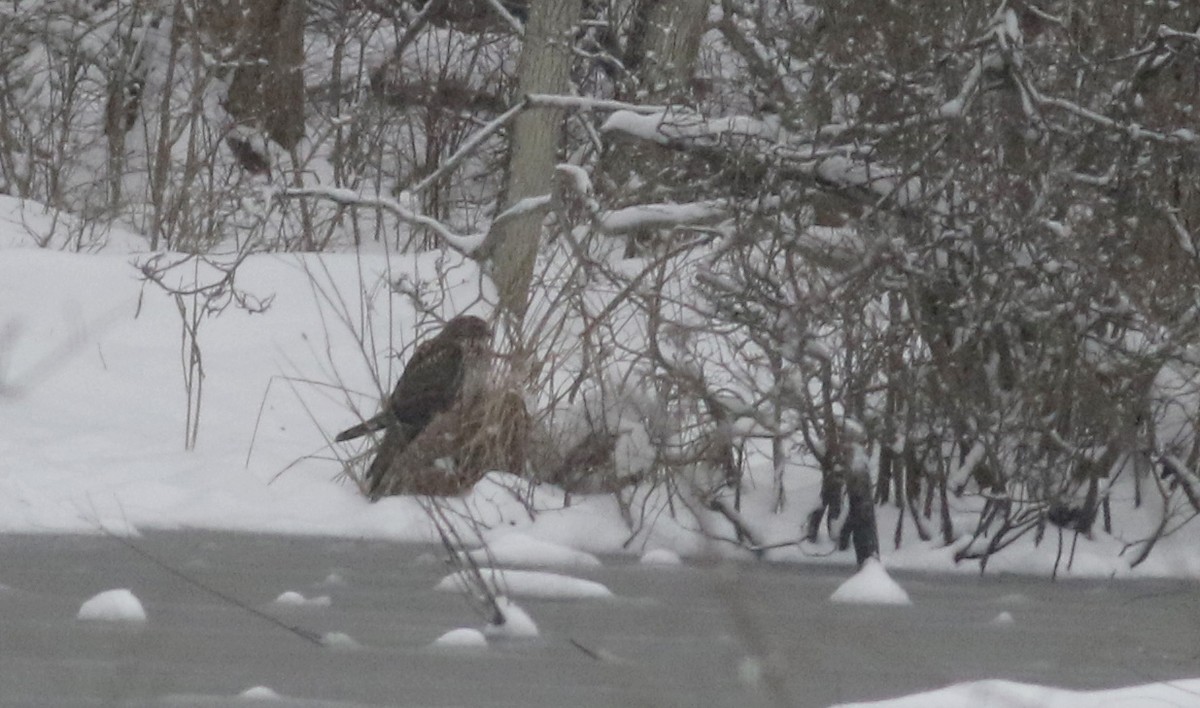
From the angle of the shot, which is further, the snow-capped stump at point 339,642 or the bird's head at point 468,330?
the bird's head at point 468,330

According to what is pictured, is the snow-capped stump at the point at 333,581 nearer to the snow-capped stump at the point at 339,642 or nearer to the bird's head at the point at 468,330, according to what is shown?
the snow-capped stump at the point at 339,642

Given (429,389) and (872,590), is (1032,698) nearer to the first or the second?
(872,590)

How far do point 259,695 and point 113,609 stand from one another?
1143 mm

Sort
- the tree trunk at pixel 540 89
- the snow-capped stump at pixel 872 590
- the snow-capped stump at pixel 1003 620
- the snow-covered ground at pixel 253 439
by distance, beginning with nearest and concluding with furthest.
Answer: the snow-capped stump at pixel 1003 620 < the snow-capped stump at pixel 872 590 < the snow-covered ground at pixel 253 439 < the tree trunk at pixel 540 89

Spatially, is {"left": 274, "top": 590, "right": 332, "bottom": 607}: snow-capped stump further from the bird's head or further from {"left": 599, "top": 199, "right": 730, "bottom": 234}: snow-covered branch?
{"left": 599, "top": 199, "right": 730, "bottom": 234}: snow-covered branch

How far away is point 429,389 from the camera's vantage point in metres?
8.02

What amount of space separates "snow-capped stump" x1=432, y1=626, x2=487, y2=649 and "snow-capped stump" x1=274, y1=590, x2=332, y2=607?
63 cm

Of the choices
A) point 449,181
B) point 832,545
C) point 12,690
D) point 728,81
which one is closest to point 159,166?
point 449,181

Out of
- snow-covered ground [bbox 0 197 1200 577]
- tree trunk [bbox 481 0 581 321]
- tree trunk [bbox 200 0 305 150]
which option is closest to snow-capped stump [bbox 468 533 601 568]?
snow-covered ground [bbox 0 197 1200 577]

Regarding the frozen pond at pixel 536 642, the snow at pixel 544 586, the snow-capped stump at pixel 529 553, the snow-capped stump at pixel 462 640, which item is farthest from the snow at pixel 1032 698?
the snow-capped stump at pixel 529 553

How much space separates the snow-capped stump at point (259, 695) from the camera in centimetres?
452

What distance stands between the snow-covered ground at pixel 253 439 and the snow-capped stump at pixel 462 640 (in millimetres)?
892

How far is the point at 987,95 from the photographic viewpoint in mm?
7316

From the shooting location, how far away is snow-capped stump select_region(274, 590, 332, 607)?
5.90 metres
